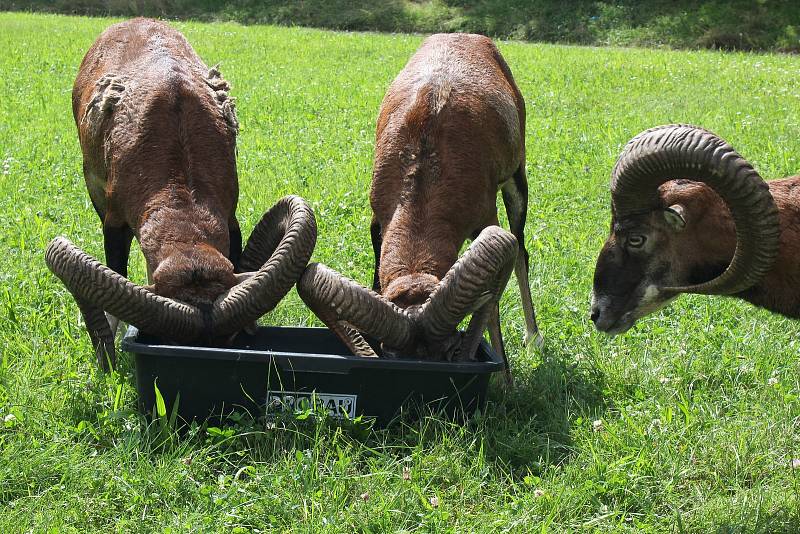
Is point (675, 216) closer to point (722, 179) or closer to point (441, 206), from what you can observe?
point (722, 179)

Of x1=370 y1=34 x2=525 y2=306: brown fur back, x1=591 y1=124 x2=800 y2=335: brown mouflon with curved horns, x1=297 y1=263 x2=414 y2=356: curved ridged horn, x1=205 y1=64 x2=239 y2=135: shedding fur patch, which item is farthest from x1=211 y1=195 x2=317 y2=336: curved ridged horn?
x1=591 y1=124 x2=800 y2=335: brown mouflon with curved horns

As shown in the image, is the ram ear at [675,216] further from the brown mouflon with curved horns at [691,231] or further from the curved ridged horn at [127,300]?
the curved ridged horn at [127,300]

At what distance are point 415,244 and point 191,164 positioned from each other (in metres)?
1.60

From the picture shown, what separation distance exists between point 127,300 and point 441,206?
2075 millimetres

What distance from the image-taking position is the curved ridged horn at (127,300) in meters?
5.26

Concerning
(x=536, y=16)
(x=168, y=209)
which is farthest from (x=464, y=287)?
(x=536, y=16)

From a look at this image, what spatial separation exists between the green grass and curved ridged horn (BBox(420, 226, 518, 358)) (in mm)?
26299

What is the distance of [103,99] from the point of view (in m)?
6.66

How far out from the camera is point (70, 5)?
125ft

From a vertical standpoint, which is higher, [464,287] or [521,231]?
[464,287]

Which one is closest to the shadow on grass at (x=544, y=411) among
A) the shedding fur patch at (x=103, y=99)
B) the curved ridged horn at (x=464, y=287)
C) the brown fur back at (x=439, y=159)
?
the curved ridged horn at (x=464, y=287)

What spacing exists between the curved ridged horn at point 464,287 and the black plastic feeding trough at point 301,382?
250 millimetres

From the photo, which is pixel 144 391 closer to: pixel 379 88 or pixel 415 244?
pixel 415 244

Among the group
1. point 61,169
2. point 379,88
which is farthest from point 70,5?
point 61,169
